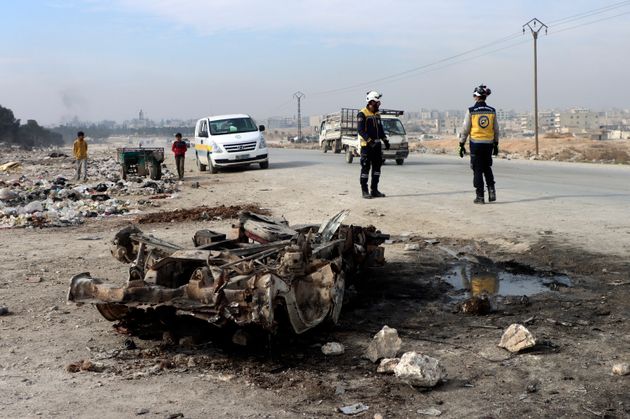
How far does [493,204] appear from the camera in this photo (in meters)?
13.1

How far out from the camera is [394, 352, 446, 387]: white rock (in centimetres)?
448

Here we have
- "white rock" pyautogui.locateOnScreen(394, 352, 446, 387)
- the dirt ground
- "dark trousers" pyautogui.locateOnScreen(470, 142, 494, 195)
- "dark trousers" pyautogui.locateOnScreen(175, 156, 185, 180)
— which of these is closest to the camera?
the dirt ground

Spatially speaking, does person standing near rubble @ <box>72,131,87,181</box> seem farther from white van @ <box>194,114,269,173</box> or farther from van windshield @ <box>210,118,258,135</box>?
van windshield @ <box>210,118,258,135</box>

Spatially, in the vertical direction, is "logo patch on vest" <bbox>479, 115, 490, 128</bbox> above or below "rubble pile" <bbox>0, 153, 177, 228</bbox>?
above

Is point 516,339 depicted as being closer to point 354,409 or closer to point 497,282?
point 354,409

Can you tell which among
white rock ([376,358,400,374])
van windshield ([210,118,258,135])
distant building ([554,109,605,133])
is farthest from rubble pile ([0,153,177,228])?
distant building ([554,109,605,133])

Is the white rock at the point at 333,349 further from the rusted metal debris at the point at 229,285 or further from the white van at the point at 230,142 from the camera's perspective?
the white van at the point at 230,142

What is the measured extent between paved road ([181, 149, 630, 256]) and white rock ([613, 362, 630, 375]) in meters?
4.22

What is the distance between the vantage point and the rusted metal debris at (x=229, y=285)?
4.89 metres

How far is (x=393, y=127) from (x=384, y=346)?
72.4ft

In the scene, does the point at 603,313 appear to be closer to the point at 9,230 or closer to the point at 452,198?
the point at 452,198

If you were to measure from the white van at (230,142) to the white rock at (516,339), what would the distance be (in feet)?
66.8

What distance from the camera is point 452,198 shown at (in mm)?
14344

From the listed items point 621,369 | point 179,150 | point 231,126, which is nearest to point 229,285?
point 621,369
